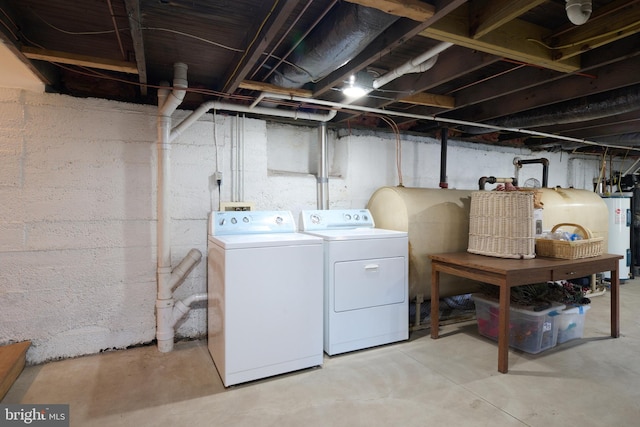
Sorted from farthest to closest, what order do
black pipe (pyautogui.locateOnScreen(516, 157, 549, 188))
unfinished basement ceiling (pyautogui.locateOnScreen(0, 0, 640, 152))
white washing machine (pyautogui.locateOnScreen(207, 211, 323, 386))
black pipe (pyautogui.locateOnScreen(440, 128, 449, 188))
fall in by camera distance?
black pipe (pyautogui.locateOnScreen(516, 157, 549, 188)) < black pipe (pyautogui.locateOnScreen(440, 128, 449, 188)) < white washing machine (pyautogui.locateOnScreen(207, 211, 323, 386)) < unfinished basement ceiling (pyautogui.locateOnScreen(0, 0, 640, 152))

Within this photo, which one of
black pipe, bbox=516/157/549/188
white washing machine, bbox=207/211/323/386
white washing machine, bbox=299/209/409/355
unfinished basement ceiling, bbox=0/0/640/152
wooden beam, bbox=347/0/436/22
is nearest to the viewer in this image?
wooden beam, bbox=347/0/436/22

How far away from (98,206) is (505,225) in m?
3.05

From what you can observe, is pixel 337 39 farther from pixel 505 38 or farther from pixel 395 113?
pixel 395 113

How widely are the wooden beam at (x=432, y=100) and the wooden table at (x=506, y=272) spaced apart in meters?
1.28

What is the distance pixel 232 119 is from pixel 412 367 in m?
2.37

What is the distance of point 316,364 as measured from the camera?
7.75ft

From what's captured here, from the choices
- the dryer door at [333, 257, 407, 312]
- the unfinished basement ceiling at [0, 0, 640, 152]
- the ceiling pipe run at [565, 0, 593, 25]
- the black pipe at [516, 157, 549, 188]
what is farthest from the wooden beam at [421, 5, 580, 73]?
the black pipe at [516, 157, 549, 188]

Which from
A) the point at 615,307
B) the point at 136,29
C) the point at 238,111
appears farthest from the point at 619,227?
the point at 136,29

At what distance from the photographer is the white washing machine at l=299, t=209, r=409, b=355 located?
2.52 metres

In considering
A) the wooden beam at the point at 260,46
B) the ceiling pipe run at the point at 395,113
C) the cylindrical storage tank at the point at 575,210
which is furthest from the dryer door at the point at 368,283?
the cylindrical storage tank at the point at 575,210

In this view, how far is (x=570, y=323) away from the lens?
111 inches

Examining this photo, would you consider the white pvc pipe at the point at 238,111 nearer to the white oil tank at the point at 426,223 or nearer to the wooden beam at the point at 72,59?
the wooden beam at the point at 72,59

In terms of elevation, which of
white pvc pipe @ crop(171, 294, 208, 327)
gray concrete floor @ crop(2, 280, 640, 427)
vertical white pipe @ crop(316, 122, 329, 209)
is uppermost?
vertical white pipe @ crop(316, 122, 329, 209)

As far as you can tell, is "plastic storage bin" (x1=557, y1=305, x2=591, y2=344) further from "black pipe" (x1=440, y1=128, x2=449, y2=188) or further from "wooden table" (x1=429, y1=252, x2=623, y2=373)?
"black pipe" (x1=440, y1=128, x2=449, y2=188)
